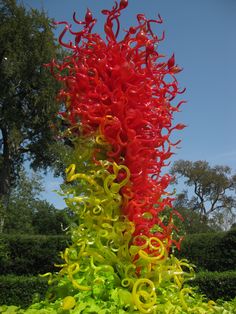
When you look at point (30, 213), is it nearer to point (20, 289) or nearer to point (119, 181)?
point (20, 289)

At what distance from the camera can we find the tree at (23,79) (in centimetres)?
1822

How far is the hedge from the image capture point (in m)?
8.46

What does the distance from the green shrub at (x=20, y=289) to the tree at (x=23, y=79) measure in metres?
9.26

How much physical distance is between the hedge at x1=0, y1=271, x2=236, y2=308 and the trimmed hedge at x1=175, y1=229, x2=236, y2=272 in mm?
1539

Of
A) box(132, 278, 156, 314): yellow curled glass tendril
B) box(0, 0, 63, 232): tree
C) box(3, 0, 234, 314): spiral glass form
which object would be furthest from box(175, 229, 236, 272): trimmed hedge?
box(0, 0, 63, 232): tree

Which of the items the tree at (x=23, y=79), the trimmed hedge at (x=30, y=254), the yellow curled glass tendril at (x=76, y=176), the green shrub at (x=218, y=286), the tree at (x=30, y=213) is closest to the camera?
the yellow curled glass tendril at (x=76, y=176)

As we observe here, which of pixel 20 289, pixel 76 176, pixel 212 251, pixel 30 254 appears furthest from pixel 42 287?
pixel 76 176

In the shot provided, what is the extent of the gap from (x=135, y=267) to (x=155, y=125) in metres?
1.01

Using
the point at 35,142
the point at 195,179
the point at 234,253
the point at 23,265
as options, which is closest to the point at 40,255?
the point at 23,265

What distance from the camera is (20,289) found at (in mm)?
9078

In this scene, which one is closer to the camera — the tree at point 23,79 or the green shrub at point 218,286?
the green shrub at point 218,286

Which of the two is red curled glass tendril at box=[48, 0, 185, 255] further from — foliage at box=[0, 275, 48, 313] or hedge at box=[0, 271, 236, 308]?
foliage at box=[0, 275, 48, 313]

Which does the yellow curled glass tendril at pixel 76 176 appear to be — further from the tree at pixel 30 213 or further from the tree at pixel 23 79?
the tree at pixel 30 213

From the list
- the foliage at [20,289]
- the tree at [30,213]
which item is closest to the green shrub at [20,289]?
the foliage at [20,289]
